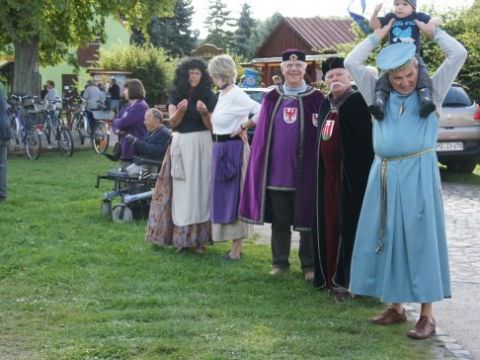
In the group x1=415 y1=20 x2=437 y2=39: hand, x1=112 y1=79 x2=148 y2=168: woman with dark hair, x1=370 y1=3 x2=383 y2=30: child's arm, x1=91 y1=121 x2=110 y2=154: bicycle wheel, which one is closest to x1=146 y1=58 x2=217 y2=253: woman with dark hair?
x1=112 y1=79 x2=148 y2=168: woman with dark hair

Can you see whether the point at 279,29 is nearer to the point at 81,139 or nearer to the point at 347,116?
the point at 81,139

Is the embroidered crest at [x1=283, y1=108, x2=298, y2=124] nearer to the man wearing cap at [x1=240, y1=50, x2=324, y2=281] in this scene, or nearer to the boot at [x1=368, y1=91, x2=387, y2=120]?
the man wearing cap at [x1=240, y1=50, x2=324, y2=281]

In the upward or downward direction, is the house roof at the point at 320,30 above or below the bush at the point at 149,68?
above

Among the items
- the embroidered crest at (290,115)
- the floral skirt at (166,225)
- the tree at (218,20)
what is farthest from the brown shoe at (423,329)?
the tree at (218,20)

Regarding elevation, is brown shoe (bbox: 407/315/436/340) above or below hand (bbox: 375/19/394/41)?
below

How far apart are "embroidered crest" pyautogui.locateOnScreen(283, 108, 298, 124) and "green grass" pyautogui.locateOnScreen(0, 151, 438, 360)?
135cm

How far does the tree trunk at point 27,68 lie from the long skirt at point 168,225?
48.7ft

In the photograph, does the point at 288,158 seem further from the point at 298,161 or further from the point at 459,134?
the point at 459,134

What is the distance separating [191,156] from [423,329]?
11.4 ft

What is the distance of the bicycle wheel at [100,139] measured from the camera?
842 inches

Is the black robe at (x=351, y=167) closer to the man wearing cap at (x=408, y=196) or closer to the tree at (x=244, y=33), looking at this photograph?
the man wearing cap at (x=408, y=196)

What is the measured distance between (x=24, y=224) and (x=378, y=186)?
5.69 metres

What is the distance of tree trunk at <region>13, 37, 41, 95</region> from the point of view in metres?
22.9

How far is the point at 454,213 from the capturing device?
489 inches
